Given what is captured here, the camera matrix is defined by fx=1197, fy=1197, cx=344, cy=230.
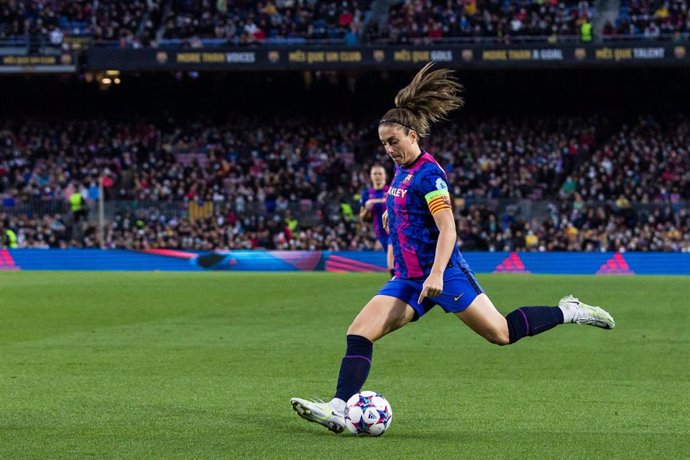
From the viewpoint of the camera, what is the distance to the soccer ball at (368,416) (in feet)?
24.5

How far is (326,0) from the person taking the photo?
1781 inches

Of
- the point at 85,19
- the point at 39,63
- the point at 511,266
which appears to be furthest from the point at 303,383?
the point at 85,19

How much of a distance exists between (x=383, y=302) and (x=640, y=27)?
36.3 metres

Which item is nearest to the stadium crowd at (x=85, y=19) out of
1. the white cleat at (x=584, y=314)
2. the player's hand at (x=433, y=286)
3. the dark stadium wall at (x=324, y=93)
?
the dark stadium wall at (x=324, y=93)

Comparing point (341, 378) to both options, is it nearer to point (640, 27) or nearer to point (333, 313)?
point (333, 313)

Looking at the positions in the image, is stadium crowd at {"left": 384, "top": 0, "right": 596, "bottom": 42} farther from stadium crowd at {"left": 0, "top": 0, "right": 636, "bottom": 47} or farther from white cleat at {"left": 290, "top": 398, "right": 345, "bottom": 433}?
white cleat at {"left": 290, "top": 398, "right": 345, "bottom": 433}

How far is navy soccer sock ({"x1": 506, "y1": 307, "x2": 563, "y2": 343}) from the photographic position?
812 centimetres

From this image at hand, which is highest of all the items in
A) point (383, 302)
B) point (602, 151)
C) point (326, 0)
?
point (326, 0)

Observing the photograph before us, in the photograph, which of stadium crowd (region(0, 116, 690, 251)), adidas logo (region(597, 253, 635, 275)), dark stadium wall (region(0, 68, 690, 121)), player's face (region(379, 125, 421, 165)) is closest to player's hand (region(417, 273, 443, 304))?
player's face (region(379, 125, 421, 165))

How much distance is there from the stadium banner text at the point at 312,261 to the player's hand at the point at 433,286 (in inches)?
1042

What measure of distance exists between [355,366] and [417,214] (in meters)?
1.08

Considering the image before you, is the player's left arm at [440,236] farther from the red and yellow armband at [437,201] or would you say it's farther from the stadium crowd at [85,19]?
the stadium crowd at [85,19]

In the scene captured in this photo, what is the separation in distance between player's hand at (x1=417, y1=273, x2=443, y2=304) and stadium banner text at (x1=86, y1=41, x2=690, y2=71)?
3449 cm

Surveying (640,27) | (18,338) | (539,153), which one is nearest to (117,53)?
(539,153)
